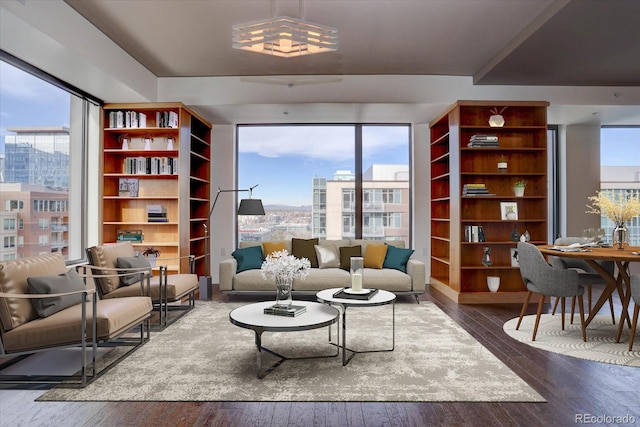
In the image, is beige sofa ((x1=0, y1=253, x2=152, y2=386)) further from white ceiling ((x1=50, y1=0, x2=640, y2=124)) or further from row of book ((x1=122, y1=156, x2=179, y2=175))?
white ceiling ((x1=50, y1=0, x2=640, y2=124))

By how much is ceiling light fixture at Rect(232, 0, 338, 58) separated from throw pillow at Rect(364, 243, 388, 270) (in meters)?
2.96

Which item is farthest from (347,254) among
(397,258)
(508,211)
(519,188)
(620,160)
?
(620,160)

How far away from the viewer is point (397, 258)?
5.57 m

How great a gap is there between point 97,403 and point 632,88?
24.1 ft

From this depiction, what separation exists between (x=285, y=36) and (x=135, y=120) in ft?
10.3

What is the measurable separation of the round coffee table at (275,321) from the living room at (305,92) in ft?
5.43

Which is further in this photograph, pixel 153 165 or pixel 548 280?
pixel 153 165

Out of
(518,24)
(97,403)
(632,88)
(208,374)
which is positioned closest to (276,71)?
(518,24)

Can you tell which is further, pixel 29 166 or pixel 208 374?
pixel 29 166

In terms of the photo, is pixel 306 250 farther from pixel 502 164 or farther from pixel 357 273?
pixel 502 164

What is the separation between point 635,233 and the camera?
698cm

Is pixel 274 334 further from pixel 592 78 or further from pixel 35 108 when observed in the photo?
pixel 592 78

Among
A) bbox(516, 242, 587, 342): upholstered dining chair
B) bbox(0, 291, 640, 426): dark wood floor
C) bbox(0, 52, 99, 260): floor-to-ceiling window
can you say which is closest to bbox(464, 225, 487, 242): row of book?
bbox(516, 242, 587, 342): upholstered dining chair

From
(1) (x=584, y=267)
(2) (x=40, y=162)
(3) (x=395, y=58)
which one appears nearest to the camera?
(2) (x=40, y=162)
